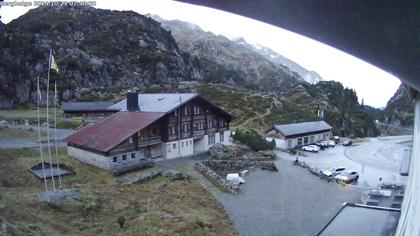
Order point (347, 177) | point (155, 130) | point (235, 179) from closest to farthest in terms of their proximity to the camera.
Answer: point (235, 179) < point (347, 177) < point (155, 130)

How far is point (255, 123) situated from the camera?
63125 millimetres

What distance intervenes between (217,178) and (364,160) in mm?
22348

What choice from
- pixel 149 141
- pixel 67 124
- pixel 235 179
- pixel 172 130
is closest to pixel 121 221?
pixel 235 179

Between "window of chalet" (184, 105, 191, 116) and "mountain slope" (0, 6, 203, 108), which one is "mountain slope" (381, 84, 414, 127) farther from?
"window of chalet" (184, 105, 191, 116)

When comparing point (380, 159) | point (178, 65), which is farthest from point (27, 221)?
point (178, 65)

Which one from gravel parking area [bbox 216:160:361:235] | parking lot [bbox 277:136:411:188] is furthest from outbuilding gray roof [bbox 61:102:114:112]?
gravel parking area [bbox 216:160:361:235]

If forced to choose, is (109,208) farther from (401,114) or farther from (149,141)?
(401,114)

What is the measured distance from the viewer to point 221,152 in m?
34.4

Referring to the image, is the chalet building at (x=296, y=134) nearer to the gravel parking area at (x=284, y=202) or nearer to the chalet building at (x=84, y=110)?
the gravel parking area at (x=284, y=202)

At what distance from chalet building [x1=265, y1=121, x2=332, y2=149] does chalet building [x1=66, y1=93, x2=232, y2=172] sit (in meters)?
9.20

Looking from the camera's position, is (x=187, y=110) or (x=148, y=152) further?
(x=187, y=110)

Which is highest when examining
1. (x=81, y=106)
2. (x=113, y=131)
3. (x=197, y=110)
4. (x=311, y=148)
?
(x=197, y=110)

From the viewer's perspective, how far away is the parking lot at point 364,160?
3142 cm

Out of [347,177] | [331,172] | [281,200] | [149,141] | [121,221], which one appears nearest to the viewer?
[121,221]
